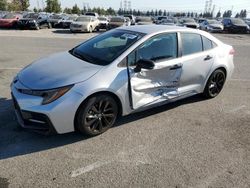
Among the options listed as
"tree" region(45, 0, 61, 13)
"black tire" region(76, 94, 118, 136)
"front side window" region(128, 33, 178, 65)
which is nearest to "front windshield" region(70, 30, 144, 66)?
"front side window" region(128, 33, 178, 65)

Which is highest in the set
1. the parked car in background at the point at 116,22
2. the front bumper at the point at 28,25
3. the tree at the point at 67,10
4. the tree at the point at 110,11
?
the front bumper at the point at 28,25

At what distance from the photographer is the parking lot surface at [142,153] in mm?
3250

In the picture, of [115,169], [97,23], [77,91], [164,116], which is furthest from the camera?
[97,23]

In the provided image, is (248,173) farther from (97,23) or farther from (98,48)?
(97,23)

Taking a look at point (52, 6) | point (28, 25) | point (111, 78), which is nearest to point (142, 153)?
point (111, 78)

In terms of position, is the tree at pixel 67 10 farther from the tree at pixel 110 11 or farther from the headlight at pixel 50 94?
the headlight at pixel 50 94

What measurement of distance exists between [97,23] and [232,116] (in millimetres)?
22815

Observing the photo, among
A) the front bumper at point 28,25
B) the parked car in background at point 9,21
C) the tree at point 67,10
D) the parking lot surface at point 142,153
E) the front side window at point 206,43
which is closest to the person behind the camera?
the parking lot surface at point 142,153

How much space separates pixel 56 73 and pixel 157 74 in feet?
5.32

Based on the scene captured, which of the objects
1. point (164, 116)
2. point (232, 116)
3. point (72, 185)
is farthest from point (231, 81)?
point (72, 185)

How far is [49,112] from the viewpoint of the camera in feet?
11.9

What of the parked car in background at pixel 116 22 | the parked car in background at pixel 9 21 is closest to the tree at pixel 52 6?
the parked car in background at pixel 116 22

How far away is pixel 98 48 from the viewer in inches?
191

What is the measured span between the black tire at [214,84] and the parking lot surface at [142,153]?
1.83 feet
